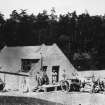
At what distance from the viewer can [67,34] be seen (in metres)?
113

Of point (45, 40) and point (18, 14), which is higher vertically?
point (18, 14)

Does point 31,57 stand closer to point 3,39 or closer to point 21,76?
point 21,76

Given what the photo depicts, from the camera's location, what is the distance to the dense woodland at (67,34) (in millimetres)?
98562

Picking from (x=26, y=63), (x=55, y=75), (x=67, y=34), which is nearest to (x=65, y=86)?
(x=55, y=75)

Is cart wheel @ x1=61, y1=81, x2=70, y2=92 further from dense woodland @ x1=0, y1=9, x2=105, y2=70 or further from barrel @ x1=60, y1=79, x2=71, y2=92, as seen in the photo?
dense woodland @ x1=0, y1=9, x2=105, y2=70

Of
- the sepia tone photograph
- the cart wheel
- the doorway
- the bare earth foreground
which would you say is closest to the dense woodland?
the sepia tone photograph

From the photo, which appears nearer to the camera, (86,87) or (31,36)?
(86,87)

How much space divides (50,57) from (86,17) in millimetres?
66506

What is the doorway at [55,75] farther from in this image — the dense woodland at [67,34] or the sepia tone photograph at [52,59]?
the dense woodland at [67,34]

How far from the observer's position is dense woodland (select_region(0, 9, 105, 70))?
98.6 m

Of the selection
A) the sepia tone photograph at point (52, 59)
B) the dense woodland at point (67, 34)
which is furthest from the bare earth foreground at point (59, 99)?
the dense woodland at point (67, 34)

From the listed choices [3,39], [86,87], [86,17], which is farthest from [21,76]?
[86,17]

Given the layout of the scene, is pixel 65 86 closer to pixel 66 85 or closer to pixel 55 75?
pixel 66 85

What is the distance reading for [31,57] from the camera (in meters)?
54.6
